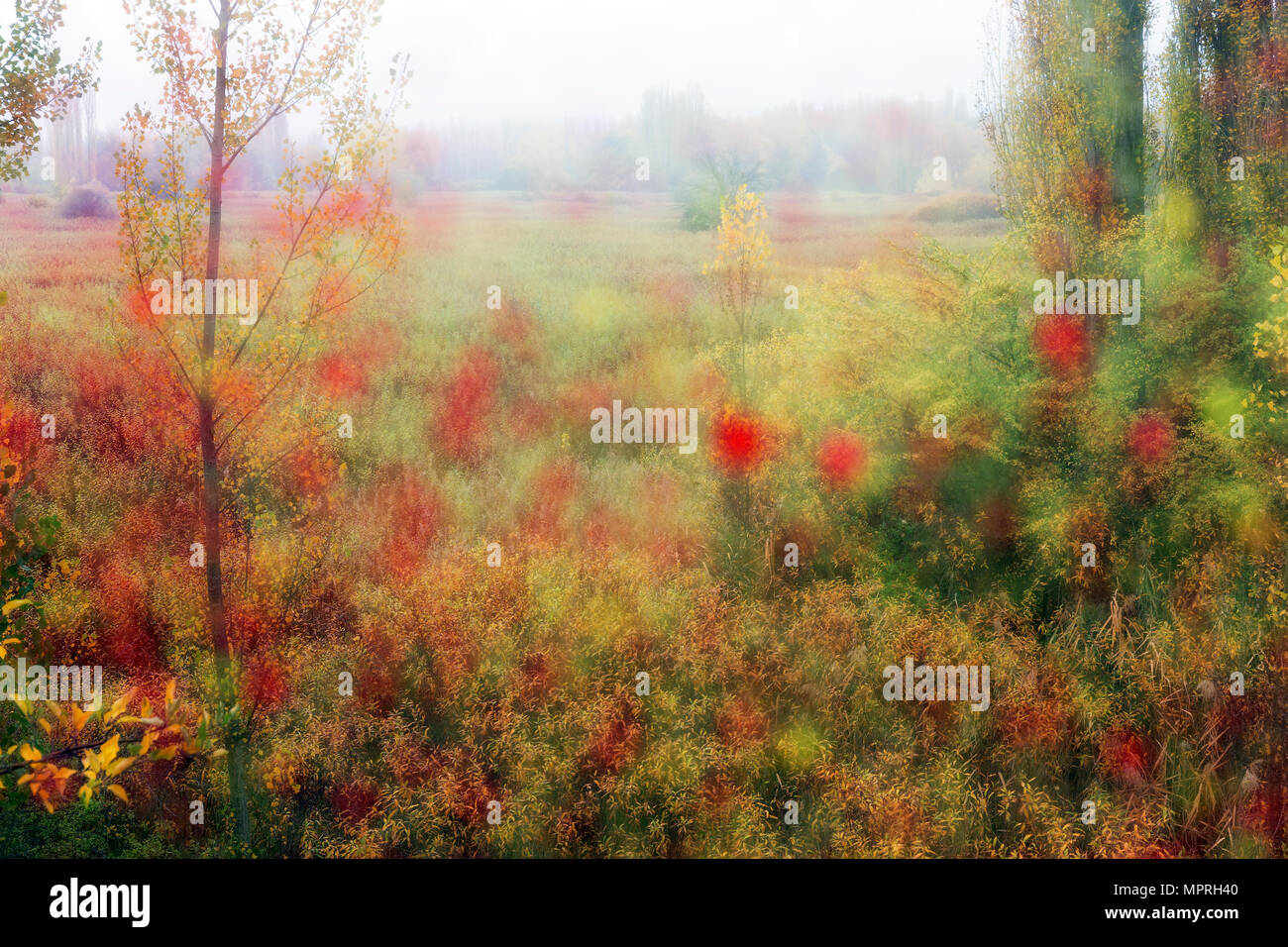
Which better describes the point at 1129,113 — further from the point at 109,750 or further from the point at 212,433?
the point at 109,750

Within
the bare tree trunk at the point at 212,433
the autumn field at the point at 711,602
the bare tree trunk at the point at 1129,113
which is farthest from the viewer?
the bare tree trunk at the point at 1129,113

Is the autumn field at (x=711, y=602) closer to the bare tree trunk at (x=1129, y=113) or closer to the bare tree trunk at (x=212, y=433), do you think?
the bare tree trunk at (x=212, y=433)

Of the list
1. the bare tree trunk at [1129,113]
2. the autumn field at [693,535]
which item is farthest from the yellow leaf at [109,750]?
the bare tree trunk at [1129,113]

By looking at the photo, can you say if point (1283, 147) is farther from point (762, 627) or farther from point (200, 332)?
point (200, 332)

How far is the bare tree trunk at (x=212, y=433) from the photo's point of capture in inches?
221

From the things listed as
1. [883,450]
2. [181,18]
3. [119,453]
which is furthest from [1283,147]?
[119,453]

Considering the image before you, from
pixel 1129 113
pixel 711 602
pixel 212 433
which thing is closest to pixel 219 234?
pixel 212 433

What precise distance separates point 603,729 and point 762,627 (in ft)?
6.83

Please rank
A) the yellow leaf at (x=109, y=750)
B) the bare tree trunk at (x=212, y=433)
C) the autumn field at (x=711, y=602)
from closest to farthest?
the yellow leaf at (x=109, y=750)
the bare tree trunk at (x=212, y=433)
the autumn field at (x=711, y=602)

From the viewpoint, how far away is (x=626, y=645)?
25.5ft

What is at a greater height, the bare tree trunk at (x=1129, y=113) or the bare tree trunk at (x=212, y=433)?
the bare tree trunk at (x=1129, y=113)

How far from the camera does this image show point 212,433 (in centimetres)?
578

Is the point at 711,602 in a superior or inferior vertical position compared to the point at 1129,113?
inferior
